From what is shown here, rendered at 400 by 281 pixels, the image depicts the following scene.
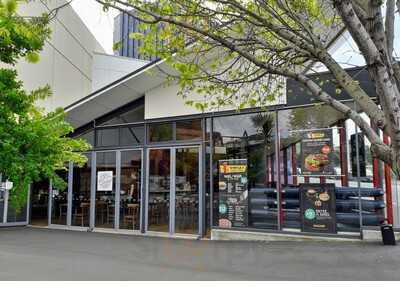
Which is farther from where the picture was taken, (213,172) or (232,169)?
(213,172)

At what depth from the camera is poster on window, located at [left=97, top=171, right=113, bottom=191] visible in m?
13.5

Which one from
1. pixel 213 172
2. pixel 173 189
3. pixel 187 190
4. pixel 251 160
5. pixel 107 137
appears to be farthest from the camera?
pixel 107 137

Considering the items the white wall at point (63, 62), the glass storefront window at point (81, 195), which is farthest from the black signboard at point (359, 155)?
the white wall at point (63, 62)

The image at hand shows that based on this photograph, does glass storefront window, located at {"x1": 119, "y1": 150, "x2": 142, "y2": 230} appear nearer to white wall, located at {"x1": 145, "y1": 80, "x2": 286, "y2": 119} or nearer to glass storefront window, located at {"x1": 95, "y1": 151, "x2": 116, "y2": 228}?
glass storefront window, located at {"x1": 95, "y1": 151, "x2": 116, "y2": 228}

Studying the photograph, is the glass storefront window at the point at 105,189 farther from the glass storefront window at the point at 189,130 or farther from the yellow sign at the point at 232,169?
the yellow sign at the point at 232,169

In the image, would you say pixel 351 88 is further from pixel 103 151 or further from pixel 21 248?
pixel 103 151

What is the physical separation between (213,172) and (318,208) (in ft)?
10.2

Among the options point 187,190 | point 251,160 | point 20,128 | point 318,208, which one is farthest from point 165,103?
point 20,128

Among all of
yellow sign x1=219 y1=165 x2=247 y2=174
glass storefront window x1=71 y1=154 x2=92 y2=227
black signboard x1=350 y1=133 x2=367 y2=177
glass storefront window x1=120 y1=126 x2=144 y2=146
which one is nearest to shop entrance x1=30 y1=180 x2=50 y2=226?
glass storefront window x1=71 y1=154 x2=92 y2=227

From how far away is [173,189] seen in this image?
12.3 meters

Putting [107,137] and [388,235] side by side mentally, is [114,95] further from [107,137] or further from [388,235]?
[388,235]

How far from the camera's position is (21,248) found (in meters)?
9.86

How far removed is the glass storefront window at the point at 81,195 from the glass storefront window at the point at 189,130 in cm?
353

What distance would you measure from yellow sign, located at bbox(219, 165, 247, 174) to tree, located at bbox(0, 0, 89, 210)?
26.2ft
